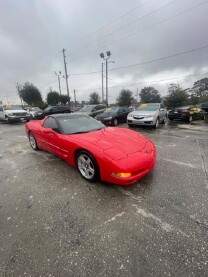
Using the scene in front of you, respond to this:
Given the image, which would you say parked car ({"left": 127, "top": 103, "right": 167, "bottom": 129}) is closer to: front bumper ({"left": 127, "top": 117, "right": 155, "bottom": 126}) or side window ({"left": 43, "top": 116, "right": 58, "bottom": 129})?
front bumper ({"left": 127, "top": 117, "right": 155, "bottom": 126})

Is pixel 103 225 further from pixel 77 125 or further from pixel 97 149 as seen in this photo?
pixel 77 125

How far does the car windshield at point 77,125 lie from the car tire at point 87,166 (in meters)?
0.75

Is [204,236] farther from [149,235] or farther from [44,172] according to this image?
[44,172]

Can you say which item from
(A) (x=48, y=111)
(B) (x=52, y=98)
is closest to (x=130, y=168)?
(A) (x=48, y=111)

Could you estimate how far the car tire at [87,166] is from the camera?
2979 mm

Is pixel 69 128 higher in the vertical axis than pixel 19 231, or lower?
higher

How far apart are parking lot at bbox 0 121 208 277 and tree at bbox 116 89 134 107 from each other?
43.7 metres

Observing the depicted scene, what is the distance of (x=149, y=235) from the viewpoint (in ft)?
6.64

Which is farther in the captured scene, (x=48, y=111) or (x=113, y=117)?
(x=48, y=111)

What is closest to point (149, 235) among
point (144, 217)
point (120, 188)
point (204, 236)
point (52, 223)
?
point (144, 217)

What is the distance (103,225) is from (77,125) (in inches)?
99.1

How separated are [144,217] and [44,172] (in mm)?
2444

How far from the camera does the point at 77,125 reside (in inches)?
162

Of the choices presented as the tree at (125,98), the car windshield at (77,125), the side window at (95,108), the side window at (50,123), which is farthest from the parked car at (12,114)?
the tree at (125,98)
